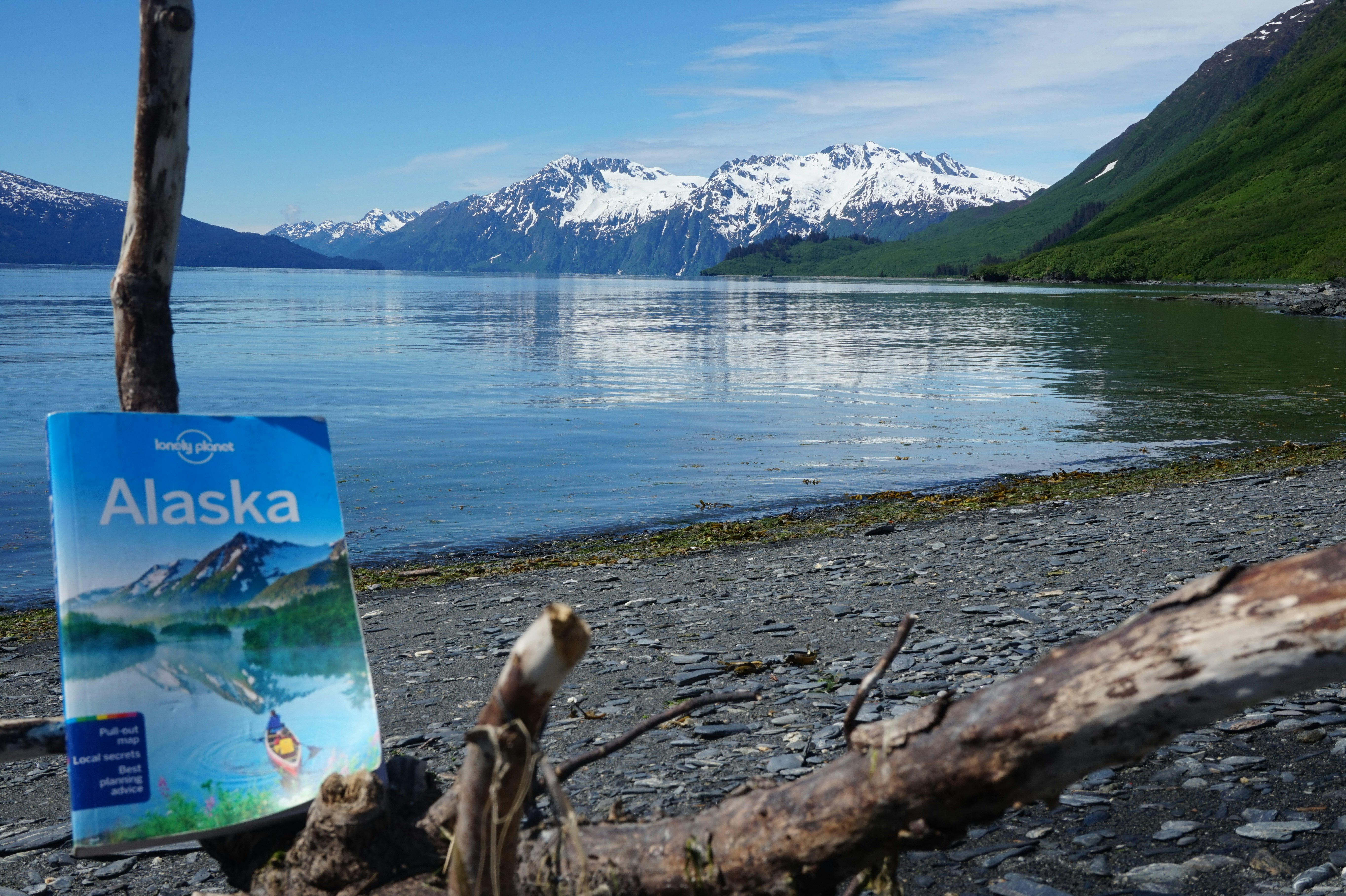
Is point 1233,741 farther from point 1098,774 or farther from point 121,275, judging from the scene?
point 121,275

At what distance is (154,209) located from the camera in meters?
5.45

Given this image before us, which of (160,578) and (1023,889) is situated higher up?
(160,578)

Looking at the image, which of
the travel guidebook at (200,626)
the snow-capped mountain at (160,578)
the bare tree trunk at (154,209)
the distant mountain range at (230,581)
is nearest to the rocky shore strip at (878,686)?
the travel guidebook at (200,626)

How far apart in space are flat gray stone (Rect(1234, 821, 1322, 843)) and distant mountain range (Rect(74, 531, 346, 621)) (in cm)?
602

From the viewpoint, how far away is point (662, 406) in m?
46.3

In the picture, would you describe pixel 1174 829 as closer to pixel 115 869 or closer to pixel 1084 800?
pixel 1084 800

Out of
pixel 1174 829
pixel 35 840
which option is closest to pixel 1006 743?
pixel 1174 829

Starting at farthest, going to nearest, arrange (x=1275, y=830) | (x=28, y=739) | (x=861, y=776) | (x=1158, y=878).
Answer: (x=1275, y=830)
(x=1158, y=878)
(x=28, y=739)
(x=861, y=776)

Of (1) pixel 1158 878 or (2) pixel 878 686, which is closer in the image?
(1) pixel 1158 878

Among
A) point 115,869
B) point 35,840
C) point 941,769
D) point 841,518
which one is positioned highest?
point 941,769

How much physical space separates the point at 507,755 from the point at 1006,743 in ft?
6.00

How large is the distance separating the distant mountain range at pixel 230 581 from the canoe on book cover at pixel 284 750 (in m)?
0.63

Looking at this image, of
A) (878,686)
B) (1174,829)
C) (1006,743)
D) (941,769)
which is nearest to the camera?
(1006,743)

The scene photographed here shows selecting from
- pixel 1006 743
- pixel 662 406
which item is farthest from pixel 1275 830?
pixel 662 406
